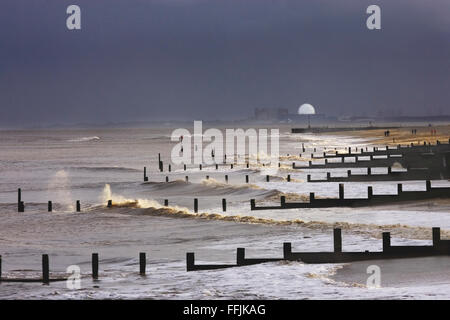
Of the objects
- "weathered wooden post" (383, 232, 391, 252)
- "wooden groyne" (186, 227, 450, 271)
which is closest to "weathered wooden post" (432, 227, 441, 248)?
"wooden groyne" (186, 227, 450, 271)

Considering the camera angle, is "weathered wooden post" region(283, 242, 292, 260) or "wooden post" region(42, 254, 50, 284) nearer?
"wooden post" region(42, 254, 50, 284)

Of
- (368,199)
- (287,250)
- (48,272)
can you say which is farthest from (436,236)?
(368,199)

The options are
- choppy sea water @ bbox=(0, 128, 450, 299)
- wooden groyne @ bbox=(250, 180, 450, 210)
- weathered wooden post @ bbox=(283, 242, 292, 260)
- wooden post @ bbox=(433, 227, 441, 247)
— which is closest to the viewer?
choppy sea water @ bbox=(0, 128, 450, 299)

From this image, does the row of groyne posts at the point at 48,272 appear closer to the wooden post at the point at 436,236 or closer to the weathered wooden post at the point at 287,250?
the weathered wooden post at the point at 287,250

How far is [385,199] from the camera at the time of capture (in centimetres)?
3706

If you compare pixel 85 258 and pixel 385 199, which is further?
pixel 385 199

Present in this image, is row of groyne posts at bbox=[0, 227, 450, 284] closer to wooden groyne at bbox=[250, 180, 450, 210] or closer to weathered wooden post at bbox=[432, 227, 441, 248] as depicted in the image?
weathered wooden post at bbox=[432, 227, 441, 248]

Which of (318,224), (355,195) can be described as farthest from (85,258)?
(355,195)

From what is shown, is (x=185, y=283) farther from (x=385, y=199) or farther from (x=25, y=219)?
(x=25, y=219)

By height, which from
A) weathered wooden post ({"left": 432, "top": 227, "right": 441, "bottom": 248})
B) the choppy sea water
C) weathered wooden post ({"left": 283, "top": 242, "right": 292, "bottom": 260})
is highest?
weathered wooden post ({"left": 432, "top": 227, "right": 441, "bottom": 248})

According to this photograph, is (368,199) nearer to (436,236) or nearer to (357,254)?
(436,236)

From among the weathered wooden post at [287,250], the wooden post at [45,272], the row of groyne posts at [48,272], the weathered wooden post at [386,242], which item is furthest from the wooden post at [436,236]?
the wooden post at [45,272]
